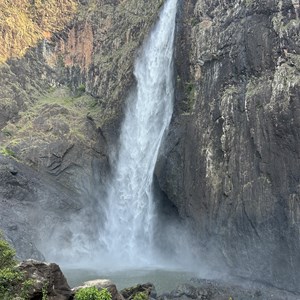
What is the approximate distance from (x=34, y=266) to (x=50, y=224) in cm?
2229

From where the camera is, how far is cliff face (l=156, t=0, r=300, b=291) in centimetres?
2945

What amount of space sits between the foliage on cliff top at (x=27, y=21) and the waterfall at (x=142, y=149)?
15.7 m

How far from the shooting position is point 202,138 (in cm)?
3553

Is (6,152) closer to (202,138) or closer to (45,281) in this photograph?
(202,138)

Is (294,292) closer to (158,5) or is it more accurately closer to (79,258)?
(79,258)

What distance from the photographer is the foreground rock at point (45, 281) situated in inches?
603

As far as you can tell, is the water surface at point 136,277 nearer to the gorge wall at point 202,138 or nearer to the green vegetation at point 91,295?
the gorge wall at point 202,138

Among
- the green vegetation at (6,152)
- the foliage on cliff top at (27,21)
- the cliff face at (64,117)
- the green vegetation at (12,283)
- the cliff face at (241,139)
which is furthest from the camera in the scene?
the foliage on cliff top at (27,21)

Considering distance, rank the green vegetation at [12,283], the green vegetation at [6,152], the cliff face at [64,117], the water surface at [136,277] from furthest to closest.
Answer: the green vegetation at [6,152] < the cliff face at [64,117] < the water surface at [136,277] < the green vegetation at [12,283]

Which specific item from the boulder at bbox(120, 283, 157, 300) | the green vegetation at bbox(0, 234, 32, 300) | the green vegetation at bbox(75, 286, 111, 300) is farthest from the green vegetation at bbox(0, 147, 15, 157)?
the green vegetation at bbox(75, 286, 111, 300)

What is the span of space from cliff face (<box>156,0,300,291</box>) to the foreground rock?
17.0m

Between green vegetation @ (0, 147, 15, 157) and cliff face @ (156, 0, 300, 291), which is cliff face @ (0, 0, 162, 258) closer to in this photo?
green vegetation @ (0, 147, 15, 157)

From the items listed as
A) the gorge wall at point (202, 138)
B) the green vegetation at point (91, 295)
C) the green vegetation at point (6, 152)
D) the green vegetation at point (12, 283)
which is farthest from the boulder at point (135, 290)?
the green vegetation at point (6, 152)

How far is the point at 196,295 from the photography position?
2659cm
